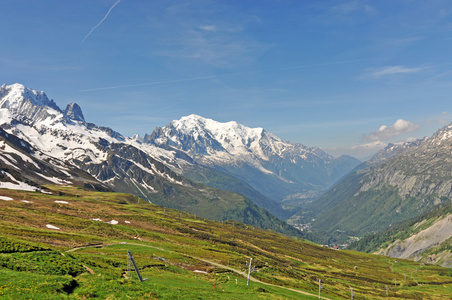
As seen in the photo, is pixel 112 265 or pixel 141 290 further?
pixel 112 265

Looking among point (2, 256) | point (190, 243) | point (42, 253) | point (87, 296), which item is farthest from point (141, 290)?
point (190, 243)

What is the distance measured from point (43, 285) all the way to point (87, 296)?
226 inches

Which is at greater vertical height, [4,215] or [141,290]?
[141,290]

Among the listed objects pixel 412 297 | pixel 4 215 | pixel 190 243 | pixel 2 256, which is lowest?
pixel 412 297

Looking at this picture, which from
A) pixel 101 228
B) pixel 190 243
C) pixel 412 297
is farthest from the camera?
pixel 412 297

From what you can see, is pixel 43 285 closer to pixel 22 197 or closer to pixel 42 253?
pixel 42 253

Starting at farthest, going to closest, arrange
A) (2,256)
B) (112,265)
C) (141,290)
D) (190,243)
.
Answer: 1. (190,243)
2. (112,265)
3. (2,256)
4. (141,290)

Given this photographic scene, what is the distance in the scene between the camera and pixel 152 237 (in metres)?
156

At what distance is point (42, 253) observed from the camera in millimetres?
64812

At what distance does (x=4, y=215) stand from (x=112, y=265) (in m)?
80.9

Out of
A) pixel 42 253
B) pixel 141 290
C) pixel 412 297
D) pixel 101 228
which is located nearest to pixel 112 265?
pixel 42 253

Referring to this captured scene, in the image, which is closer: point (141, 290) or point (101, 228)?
point (141, 290)

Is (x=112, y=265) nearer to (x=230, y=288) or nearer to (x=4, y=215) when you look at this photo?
(x=230, y=288)

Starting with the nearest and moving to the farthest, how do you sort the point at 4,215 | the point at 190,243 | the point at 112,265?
the point at 112,265, the point at 4,215, the point at 190,243
